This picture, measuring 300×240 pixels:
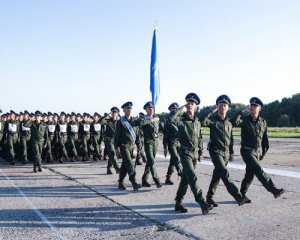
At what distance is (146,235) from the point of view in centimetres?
502

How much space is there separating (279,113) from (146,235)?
9020cm

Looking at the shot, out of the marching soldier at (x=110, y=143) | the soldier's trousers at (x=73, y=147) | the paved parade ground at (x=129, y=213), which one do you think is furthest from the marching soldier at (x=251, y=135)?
the soldier's trousers at (x=73, y=147)

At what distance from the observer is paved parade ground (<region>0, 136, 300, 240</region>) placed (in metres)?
5.17

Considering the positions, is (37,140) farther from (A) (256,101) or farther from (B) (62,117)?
(A) (256,101)

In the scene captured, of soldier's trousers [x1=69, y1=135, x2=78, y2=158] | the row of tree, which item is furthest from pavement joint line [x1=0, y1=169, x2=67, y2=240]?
the row of tree

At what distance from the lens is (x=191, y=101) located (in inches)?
259

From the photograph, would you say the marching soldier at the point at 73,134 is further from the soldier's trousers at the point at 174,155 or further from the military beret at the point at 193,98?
the military beret at the point at 193,98

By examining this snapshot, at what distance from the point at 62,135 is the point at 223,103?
33.0 ft

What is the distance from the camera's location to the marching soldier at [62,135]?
15.1 meters

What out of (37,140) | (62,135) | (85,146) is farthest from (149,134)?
(62,135)

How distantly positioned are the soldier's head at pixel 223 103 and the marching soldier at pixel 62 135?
386 inches

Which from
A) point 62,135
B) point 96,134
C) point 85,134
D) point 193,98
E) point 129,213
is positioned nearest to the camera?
point 129,213

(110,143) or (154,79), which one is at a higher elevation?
(154,79)

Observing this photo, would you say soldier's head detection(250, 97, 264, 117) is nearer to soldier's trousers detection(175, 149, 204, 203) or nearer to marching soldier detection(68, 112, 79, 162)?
soldier's trousers detection(175, 149, 204, 203)
